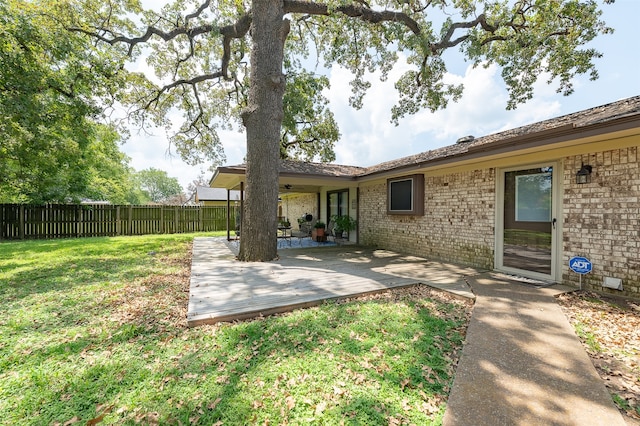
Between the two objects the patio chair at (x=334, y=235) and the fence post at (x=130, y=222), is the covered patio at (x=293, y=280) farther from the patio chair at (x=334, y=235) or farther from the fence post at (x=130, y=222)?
the fence post at (x=130, y=222)

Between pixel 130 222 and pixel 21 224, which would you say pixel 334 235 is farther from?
pixel 21 224

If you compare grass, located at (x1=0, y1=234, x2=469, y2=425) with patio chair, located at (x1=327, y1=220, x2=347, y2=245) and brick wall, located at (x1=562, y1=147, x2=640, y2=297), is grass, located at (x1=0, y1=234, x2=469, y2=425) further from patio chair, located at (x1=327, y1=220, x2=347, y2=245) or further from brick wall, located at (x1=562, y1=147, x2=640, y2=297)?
patio chair, located at (x1=327, y1=220, x2=347, y2=245)

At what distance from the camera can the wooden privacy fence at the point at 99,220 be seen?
38.8 feet

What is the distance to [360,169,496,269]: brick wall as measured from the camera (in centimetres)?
618

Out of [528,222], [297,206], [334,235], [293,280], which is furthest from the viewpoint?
[297,206]

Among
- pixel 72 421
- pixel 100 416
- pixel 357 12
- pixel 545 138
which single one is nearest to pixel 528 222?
pixel 545 138

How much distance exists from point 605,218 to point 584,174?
2.62 ft

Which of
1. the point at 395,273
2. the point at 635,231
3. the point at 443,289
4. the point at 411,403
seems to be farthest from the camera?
the point at 395,273

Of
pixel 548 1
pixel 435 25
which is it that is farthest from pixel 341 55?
pixel 548 1

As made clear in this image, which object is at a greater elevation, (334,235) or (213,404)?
(334,235)

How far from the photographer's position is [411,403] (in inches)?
78.1

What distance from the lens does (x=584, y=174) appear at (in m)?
4.52

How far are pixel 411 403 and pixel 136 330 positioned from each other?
3157mm

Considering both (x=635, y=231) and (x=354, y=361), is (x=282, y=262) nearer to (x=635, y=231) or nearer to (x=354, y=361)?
(x=354, y=361)
